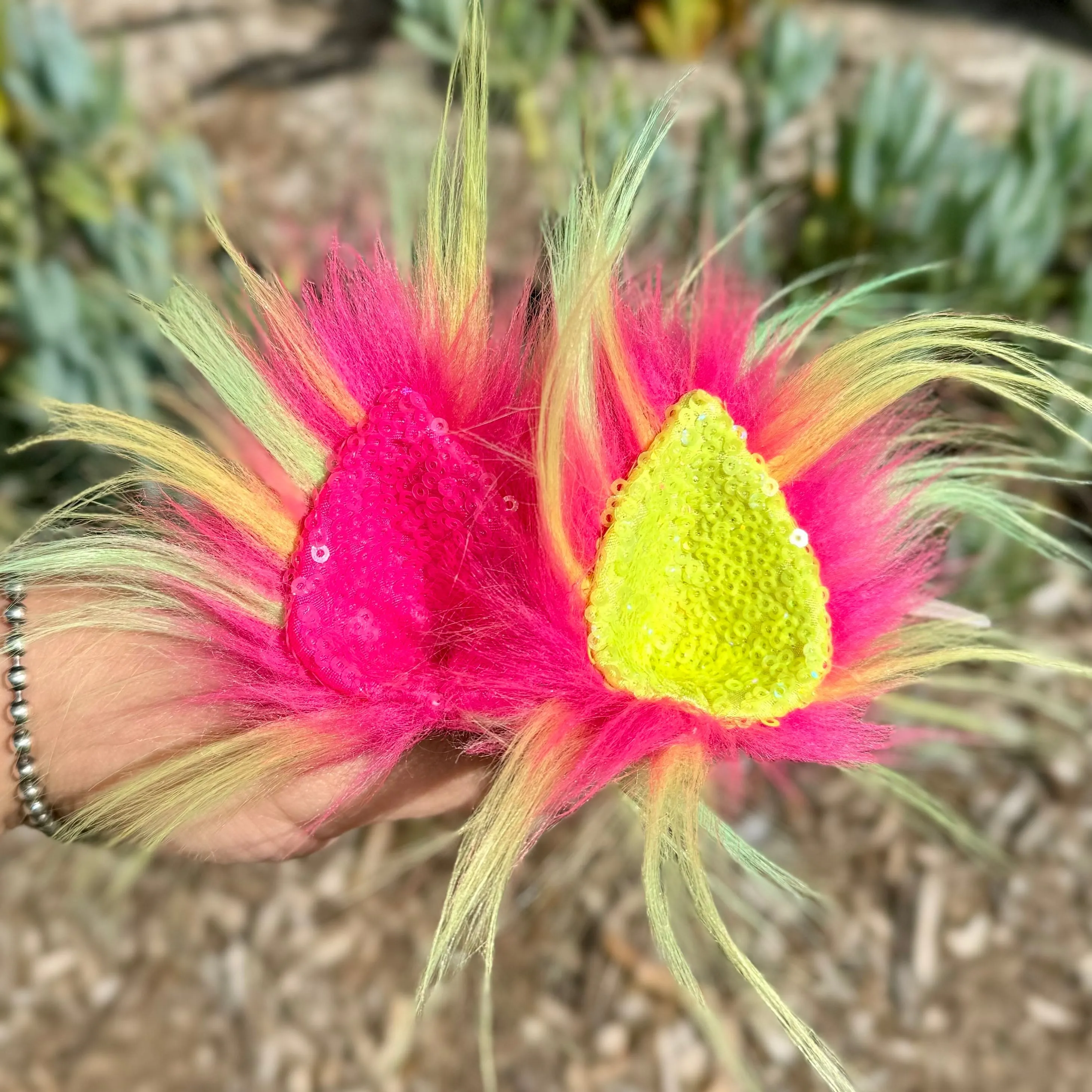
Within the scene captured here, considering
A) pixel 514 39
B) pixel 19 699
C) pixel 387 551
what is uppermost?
pixel 514 39

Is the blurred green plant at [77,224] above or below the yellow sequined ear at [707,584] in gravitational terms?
below

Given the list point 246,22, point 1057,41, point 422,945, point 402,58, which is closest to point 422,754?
point 422,945

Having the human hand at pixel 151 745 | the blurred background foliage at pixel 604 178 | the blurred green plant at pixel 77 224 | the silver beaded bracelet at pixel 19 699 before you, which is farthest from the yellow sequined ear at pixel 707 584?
the blurred green plant at pixel 77 224

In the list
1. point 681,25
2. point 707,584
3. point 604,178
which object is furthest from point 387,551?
point 681,25

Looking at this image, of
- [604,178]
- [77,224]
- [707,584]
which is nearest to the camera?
[707,584]

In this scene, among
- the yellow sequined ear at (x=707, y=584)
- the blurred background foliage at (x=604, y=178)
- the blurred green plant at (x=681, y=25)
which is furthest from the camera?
the blurred green plant at (x=681, y=25)

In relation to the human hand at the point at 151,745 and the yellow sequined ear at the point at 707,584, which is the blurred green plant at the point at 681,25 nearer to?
the yellow sequined ear at the point at 707,584

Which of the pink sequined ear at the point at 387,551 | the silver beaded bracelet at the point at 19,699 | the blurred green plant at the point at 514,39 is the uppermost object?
the blurred green plant at the point at 514,39

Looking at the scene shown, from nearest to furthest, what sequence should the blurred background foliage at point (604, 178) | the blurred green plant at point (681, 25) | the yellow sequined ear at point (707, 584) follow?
the yellow sequined ear at point (707, 584) → the blurred background foliage at point (604, 178) → the blurred green plant at point (681, 25)

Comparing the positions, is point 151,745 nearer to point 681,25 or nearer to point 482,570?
point 482,570
